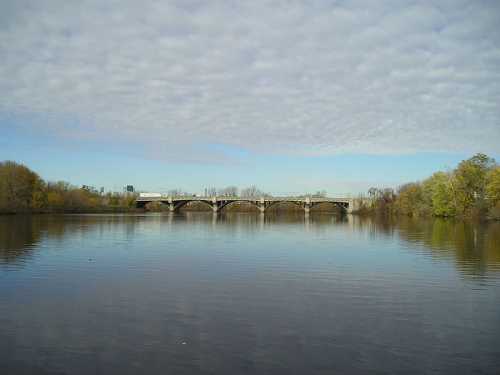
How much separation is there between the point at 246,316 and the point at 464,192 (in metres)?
80.1

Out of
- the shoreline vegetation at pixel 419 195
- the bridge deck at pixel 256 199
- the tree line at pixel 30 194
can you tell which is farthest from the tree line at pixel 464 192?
the tree line at pixel 30 194

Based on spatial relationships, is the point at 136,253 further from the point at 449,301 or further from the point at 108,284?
the point at 449,301

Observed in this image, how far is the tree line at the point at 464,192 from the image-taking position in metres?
73.6

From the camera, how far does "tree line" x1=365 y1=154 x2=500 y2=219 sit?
73.6m

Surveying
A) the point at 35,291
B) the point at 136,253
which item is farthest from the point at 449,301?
the point at 136,253

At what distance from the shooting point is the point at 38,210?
322 feet

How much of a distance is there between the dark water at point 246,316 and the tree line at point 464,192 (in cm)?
5438

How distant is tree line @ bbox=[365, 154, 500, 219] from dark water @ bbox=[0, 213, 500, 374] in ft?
178

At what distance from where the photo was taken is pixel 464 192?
8250 centimetres

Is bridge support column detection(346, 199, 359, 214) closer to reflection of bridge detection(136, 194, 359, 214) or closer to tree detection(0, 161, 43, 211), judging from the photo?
reflection of bridge detection(136, 194, 359, 214)

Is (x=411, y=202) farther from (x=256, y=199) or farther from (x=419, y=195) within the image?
(x=256, y=199)

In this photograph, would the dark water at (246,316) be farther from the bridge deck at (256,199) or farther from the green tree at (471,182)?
the bridge deck at (256,199)

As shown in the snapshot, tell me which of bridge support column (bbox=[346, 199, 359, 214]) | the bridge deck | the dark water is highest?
the bridge deck

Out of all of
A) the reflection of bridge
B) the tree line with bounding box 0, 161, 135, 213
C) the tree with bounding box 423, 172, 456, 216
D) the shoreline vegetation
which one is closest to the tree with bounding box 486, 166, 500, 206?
the shoreline vegetation
